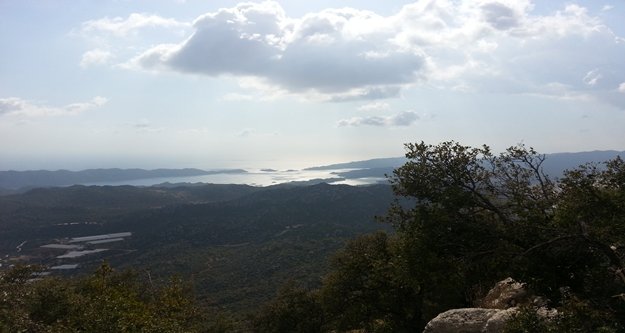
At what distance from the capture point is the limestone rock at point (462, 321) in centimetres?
1864

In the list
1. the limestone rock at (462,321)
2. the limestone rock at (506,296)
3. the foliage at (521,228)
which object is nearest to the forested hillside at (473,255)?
the foliage at (521,228)

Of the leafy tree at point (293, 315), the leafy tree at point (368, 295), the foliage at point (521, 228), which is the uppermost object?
the foliage at point (521, 228)

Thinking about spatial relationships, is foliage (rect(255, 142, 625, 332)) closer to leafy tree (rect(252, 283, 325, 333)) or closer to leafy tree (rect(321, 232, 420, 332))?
leafy tree (rect(321, 232, 420, 332))

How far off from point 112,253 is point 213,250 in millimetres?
53041

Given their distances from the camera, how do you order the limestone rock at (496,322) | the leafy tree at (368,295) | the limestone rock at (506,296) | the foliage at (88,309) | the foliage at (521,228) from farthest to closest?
the leafy tree at (368,295) < the limestone rock at (506,296) < the foliage at (88,309) < the limestone rock at (496,322) < the foliage at (521,228)

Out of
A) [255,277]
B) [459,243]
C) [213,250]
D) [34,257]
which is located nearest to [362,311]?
[459,243]

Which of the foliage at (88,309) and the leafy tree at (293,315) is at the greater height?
the foliage at (88,309)

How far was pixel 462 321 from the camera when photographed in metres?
19.1

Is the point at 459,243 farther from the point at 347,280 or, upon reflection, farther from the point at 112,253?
the point at 112,253

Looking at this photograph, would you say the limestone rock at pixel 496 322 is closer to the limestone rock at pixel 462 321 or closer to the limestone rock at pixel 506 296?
the limestone rock at pixel 462 321

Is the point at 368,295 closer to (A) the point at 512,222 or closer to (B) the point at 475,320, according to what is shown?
(B) the point at 475,320

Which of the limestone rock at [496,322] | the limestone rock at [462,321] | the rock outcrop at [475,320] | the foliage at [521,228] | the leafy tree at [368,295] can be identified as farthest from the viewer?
the leafy tree at [368,295]

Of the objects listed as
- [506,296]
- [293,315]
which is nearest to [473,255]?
[506,296]

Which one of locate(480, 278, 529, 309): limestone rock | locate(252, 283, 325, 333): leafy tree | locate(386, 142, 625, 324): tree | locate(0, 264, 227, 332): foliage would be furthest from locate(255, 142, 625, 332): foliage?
locate(252, 283, 325, 333): leafy tree
